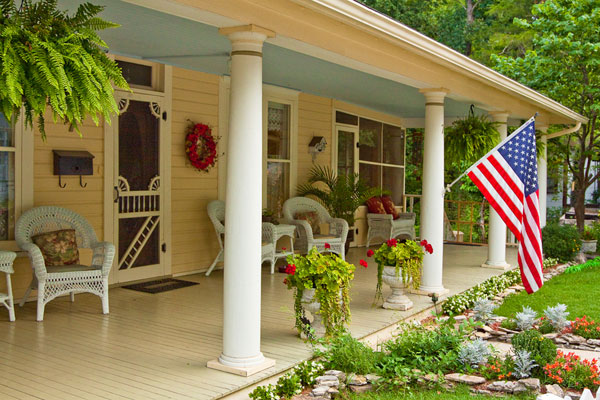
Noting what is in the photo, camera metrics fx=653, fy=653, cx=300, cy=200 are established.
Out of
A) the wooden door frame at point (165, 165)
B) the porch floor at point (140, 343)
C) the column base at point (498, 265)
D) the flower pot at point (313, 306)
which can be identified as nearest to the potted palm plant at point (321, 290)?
the flower pot at point (313, 306)

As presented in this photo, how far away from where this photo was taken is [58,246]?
5688 mm

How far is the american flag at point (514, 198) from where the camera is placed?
5.70 m

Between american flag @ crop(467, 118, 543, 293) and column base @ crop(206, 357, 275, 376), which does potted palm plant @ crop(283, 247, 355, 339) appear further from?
american flag @ crop(467, 118, 543, 293)

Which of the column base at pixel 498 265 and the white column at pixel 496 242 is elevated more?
the white column at pixel 496 242

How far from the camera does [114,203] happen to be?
6.62 meters

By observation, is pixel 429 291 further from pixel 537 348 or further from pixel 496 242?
pixel 537 348

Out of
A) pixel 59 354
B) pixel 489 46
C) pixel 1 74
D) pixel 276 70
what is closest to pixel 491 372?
pixel 59 354

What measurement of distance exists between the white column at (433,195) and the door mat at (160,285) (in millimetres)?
2519

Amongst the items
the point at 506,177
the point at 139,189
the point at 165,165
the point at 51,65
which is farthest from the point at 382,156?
the point at 51,65

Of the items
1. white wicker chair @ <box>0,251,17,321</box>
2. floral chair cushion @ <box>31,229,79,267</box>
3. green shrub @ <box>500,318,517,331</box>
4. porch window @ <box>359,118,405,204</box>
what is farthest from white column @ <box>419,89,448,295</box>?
porch window @ <box>359,118,405,204</box>

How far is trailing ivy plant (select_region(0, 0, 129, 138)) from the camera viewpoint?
241cm

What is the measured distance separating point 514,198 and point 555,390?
2195 mm

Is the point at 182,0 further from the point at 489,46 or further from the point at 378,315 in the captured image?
the point at 489,46

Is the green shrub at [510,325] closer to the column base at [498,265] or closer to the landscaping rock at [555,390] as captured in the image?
the landscaping rock at [555,390]
